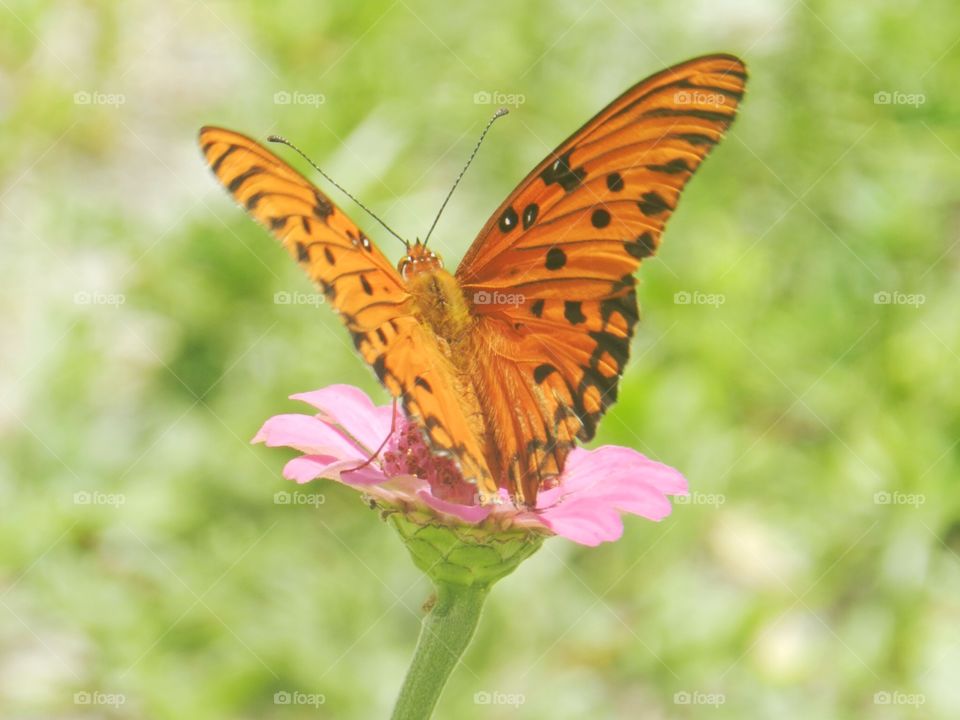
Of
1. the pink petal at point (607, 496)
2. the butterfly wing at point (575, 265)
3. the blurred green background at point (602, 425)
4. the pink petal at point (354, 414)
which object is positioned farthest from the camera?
the blurred green background at point (602, 425)

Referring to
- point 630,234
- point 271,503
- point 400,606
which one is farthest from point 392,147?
point 630,234

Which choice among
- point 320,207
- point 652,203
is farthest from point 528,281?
point 320,207

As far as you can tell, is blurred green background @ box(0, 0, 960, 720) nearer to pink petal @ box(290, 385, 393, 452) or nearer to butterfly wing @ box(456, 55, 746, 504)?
pink petal @ box(290, 385, 393, 452)

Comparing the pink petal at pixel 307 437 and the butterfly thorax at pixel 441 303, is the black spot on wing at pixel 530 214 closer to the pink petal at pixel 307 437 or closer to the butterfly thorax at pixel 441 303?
the butterfly thorax at pixel 441 303

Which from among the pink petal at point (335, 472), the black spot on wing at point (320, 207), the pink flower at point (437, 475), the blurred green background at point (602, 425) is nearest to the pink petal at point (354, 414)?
the pink flower at point (437, 475)

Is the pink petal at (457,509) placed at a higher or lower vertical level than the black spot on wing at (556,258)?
lower

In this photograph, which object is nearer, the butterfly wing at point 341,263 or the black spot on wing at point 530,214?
the butterfly wing at point 341,263

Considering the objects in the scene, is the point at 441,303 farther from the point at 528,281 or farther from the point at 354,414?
the point at 354,414

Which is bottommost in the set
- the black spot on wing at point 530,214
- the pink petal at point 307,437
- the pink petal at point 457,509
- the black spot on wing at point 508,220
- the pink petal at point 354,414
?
the pink petal at point 457,509
